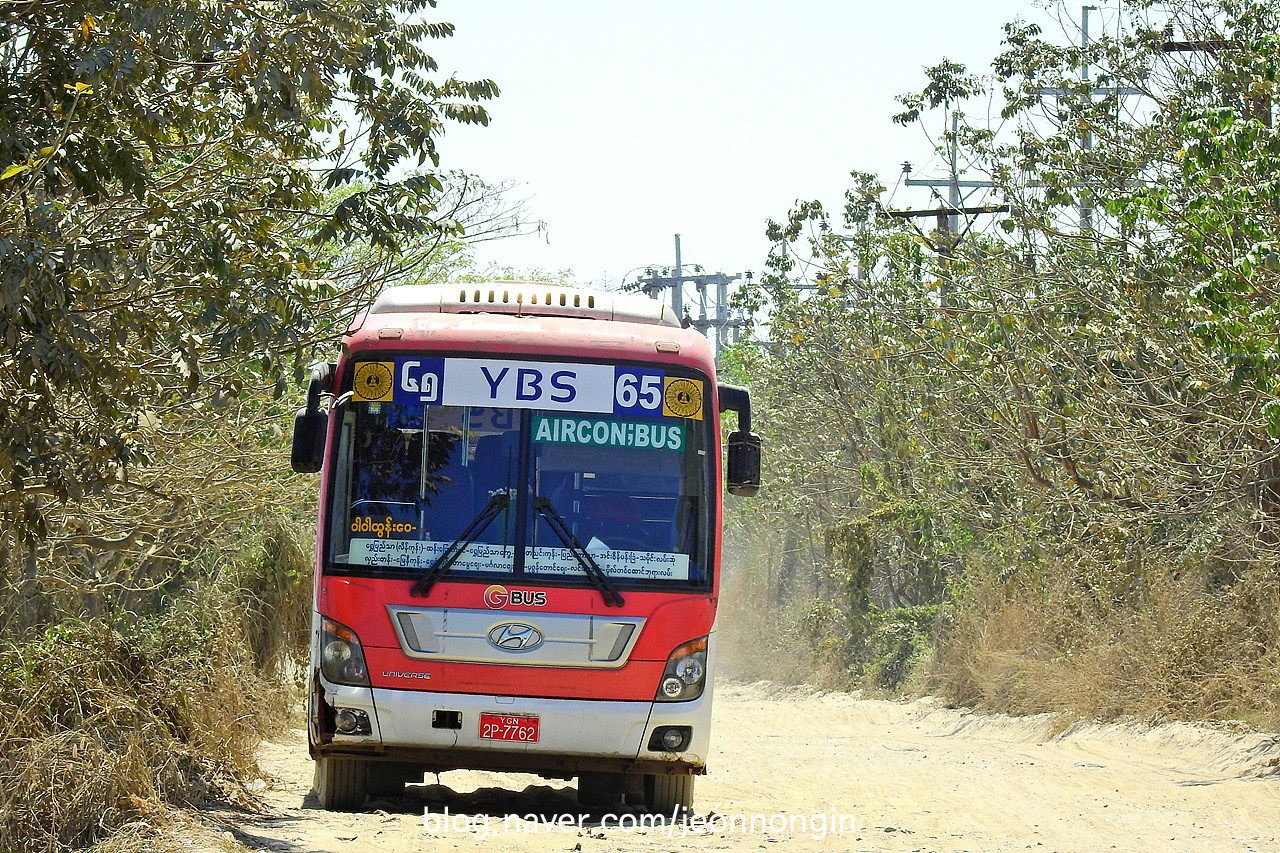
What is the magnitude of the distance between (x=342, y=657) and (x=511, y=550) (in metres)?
1.11

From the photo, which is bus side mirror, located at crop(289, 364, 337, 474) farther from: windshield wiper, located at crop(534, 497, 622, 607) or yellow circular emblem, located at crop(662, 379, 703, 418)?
yellow circular emblem, located at crop(662, 379, 703, 418)

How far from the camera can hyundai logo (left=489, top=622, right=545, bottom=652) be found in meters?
8.23

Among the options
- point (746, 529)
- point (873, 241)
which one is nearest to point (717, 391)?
point (873, 241)

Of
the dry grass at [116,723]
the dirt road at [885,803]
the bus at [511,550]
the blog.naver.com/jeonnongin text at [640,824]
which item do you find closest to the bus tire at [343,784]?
the bus at [511,550]

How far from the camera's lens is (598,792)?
9219mm

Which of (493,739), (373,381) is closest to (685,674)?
(493,739)

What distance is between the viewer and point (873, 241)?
2278 cm

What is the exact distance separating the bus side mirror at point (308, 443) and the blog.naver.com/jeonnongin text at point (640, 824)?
7.12ft

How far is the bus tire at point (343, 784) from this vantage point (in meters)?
8.84

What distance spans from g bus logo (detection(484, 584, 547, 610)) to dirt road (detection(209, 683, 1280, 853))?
1.30 metres

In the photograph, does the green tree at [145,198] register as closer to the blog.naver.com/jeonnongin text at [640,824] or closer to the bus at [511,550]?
the bus at [511,550]

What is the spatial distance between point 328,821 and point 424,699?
3.78 ft

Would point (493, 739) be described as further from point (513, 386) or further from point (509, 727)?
point (513, 386)

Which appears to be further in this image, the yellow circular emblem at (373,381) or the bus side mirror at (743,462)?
the bus side mirror at (743,462)
